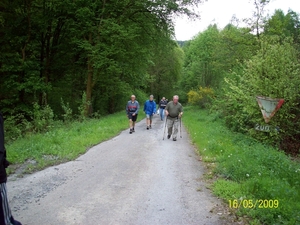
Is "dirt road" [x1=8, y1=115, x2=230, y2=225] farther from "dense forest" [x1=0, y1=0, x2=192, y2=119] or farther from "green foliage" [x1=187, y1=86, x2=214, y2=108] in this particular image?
"green foliage" [x1=187, y1=86, x2=214, y2=108]

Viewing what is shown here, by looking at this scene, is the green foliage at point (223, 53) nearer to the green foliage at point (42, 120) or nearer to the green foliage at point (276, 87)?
the green foliage at point (276, 87)

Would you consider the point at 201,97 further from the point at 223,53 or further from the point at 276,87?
the point at 276,87

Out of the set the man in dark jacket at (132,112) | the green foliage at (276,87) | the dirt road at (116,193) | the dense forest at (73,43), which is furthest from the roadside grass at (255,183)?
the dense forest at (73,43)

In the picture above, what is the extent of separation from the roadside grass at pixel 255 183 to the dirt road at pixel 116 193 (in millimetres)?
425

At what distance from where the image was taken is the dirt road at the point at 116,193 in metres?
4.64

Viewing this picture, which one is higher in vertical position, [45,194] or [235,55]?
[235,55]

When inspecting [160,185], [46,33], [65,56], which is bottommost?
[160,185]

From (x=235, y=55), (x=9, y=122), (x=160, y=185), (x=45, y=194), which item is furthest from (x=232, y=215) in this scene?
(x=235, y=55)

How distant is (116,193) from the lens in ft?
18.6

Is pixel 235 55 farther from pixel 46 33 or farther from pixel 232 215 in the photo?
pixel 232 215

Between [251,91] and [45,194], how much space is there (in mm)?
9145

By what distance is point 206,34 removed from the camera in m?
44.3

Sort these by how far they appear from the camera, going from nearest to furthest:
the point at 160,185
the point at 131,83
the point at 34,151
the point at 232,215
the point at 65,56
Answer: the point at 232,215
the point at 160,185
the point at 34,151
the point at 65,56
the point at 131,83

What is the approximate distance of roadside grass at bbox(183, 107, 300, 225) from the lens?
4.72 metres
